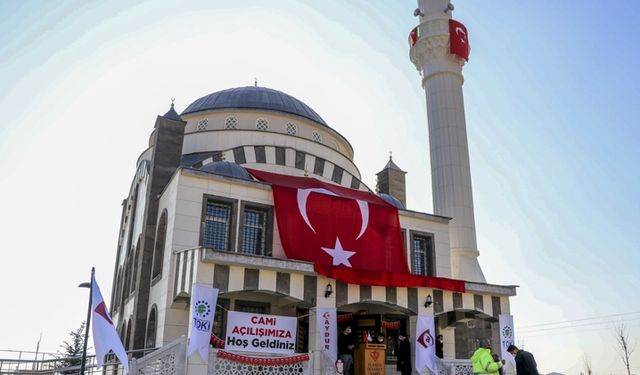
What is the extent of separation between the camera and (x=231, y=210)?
56.6ft

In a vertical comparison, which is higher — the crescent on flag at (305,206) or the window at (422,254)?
the crescent on flag at (305,206)

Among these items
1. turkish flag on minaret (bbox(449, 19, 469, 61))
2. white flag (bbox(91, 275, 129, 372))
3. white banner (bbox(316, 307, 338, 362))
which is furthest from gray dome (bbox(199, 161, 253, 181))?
turkish flag on minaret (bbox(449, 19, 469, 61))

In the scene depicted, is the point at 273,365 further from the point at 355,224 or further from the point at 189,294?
the point at 355,224

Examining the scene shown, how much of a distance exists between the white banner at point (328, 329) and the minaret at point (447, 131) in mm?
11041

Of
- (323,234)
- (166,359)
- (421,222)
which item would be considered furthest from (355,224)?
(166,359)

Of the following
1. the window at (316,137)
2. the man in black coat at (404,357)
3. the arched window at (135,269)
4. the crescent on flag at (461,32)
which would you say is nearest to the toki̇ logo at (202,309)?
the man in black coat at (404,357)

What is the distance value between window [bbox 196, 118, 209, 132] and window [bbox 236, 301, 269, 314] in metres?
10.2

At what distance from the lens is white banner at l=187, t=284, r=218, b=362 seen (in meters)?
12.5

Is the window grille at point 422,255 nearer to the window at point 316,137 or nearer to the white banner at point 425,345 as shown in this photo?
the white banner at point 425,345

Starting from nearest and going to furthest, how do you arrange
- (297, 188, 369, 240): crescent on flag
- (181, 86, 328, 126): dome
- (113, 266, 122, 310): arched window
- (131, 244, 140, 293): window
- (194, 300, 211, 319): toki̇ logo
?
(194, 300, 211, 319): toki̇ logo, (297, 188, 369, 240): crescent on flag, (131, 244, 140, 293): window, (113, 266, 122, 310): arched window, (181, 86, 328, 126): dome

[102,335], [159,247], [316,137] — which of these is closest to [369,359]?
[102,335]

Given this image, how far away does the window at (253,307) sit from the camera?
16.5 meters

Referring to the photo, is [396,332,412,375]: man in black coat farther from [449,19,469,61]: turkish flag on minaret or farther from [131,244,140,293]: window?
[449,19,469,61]: turkish flag on minaret

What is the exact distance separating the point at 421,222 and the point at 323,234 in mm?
4560
